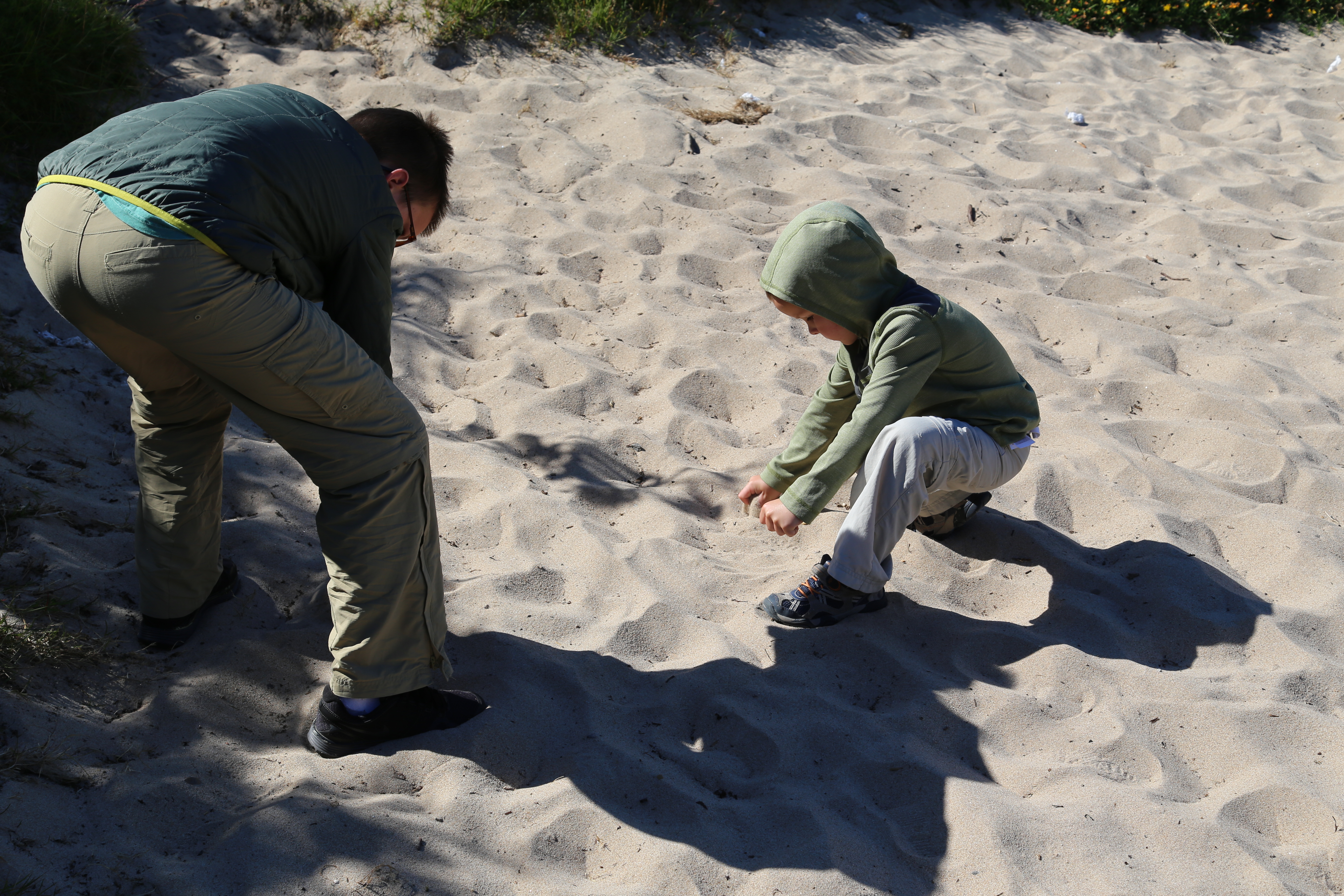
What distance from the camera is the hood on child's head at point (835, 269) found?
2533 mm

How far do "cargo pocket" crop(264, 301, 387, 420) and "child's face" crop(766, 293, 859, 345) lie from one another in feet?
3.63

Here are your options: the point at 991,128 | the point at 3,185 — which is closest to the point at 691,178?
the point at 991,128

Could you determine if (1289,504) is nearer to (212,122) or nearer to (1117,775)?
(1117,775)

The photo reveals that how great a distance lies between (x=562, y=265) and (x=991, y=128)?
2967mm

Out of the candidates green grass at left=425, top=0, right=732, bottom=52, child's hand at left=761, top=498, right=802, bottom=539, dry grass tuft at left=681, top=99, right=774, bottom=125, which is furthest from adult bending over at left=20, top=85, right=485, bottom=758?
green grass at left=425, top=0, right=732, bottom=52

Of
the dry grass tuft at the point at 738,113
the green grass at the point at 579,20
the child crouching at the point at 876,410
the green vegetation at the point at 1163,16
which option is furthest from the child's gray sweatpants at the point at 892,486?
the green vegetation at the point at 1163,16

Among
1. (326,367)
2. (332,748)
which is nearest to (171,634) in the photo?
(332,748)

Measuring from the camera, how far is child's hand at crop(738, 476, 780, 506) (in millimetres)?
2793

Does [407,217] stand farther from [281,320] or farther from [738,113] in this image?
[738,113]

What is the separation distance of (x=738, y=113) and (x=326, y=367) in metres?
4.17

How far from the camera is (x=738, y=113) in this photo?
18.3 ft

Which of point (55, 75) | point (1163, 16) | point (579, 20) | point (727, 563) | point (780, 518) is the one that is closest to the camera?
point (780, 518)

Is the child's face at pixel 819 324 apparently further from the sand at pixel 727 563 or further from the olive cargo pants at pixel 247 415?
the olive cargo pants at pixel 247 415

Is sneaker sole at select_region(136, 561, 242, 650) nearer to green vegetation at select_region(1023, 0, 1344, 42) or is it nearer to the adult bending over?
the adult bending over
